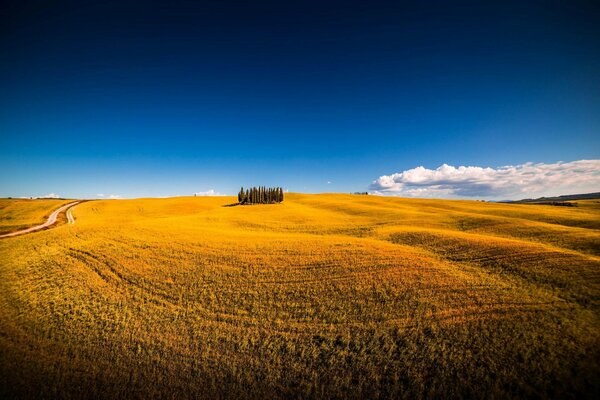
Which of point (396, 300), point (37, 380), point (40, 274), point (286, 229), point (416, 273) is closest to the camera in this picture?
point (37, 380)

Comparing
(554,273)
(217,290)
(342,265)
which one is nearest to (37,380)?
(217,290)

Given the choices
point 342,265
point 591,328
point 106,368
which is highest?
point 342,265

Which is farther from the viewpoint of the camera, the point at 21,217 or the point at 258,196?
the point at 258,196

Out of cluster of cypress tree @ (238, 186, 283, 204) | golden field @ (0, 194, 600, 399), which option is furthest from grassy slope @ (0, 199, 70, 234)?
cluster of cypress tree @ (238, 186, 283, 204)

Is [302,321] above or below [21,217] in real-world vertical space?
below

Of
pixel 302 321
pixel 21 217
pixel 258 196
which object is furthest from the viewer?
pixel 258 196

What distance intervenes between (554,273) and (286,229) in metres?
30.1

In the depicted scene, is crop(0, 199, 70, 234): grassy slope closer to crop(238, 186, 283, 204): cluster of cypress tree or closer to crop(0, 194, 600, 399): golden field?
crop(0, 194, 600, 399): golden field

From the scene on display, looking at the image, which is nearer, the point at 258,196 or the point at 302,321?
the point at 302,321

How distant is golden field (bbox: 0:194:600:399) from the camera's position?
1116 centimetres

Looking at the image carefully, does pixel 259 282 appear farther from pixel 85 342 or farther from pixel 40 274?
pixel 40 274

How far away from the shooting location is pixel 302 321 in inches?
586

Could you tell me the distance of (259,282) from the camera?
1897 cm

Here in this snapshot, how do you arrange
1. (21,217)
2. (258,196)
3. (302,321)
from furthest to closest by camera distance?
(258,196), (21,217), (302,321)
